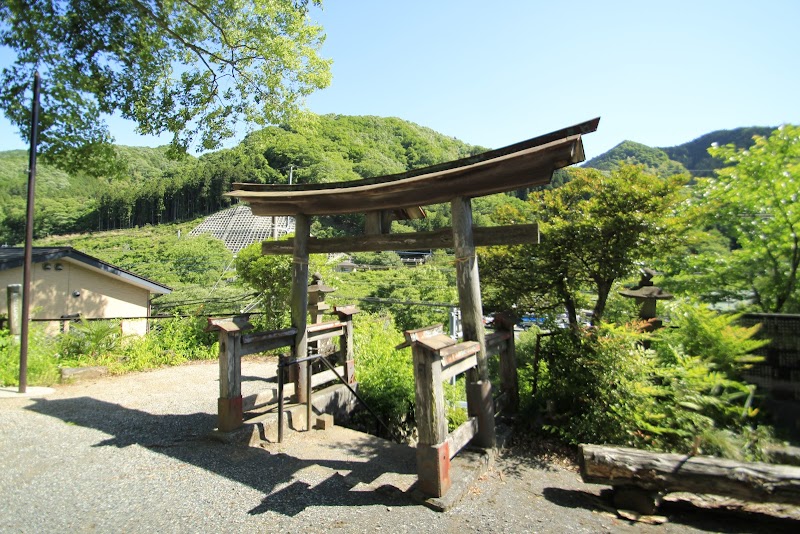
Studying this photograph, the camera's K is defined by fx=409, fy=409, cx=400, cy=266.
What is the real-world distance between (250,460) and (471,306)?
292cm

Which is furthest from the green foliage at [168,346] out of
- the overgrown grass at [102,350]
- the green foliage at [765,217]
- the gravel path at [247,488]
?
the green foliage at [765,217]

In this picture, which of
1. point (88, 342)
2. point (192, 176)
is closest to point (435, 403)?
point (88, 342)

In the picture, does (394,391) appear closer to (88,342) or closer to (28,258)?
(28,258)

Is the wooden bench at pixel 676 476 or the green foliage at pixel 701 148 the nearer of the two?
the wooden bench at pixel 676 476

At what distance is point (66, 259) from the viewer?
1177 centimetres

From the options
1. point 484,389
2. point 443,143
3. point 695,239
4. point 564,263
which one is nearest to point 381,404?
point 484,389

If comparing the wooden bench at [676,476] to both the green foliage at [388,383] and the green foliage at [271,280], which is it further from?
the green foliage at [271,280]

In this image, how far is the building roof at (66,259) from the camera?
10434 millimetres

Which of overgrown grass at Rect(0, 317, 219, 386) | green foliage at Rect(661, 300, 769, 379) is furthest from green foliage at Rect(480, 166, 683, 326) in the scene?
overgrown grass at Rect(0, 317, 219, 386)

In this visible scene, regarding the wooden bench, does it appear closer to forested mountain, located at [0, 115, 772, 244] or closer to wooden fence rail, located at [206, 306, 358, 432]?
wooden fence rail, located at [206, 306, 358, 432]

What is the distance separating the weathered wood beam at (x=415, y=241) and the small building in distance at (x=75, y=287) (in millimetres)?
6963

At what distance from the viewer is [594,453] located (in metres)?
3.61

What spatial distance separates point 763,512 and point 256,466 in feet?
15.3

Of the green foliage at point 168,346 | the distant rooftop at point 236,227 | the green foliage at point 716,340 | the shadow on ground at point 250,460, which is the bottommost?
the shadow on ground at point 250,460
